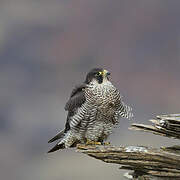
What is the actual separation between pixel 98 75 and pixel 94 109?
456 millimetres

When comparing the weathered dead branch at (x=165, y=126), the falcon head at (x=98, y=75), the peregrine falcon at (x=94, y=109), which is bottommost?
the weathered dead branch at (x=165, y=126)

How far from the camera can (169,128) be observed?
13.9 feet

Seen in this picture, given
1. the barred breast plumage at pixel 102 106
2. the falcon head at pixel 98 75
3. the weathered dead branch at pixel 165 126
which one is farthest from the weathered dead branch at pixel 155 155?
the falcon head at pixel 98 75

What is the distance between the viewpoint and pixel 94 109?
5656mm

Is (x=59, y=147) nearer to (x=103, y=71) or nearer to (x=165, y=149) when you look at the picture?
(x=103, y=71)

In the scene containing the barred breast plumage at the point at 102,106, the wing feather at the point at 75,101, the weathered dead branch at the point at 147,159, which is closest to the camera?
the weathered dead branch at the point at 147,159

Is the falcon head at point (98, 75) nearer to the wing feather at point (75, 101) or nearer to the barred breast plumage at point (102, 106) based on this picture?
the barred breast plumage at point (102, 106)

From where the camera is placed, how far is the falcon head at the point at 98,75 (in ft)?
18.7

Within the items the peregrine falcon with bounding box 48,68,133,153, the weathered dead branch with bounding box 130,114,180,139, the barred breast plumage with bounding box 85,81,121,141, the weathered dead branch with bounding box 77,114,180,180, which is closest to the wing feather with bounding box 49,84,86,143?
the peregrine falcon with bounding box 48,68,133,153

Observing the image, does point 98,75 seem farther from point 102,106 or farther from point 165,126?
point 165,126

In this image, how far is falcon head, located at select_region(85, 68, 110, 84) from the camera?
570cm

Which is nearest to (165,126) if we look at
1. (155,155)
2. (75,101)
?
(155,155)

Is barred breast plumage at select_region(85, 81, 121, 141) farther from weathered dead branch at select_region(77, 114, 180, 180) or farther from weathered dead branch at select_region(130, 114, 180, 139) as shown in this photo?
weathered dead branch at select_region(130, 114, 180, 139)

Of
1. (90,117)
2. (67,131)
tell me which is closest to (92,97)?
(90,117)
